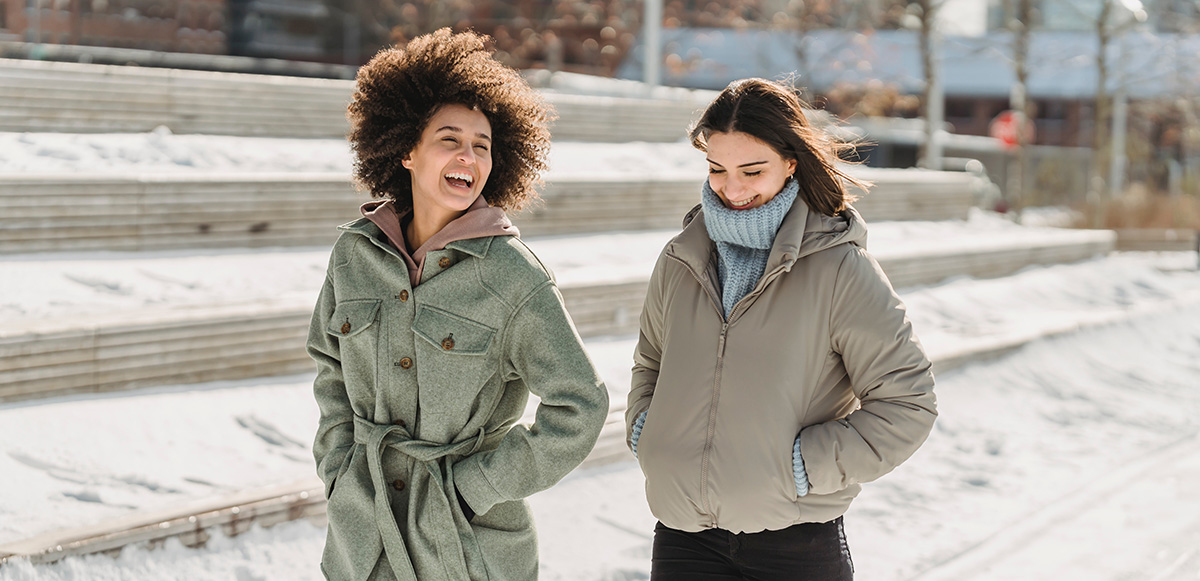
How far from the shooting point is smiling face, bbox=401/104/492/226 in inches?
97.0

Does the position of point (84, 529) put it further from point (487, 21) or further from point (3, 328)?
point (487, 21)

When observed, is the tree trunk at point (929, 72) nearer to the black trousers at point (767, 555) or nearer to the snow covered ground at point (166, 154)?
the snow covered ground at point (166, 154)

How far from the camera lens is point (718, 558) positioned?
101 inches

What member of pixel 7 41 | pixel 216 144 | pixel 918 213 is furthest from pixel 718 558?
pixel 918 213

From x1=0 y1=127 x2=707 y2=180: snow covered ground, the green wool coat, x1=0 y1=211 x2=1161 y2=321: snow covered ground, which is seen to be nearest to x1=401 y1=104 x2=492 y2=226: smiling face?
the green wool coat

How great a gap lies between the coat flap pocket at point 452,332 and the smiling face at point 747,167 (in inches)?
24.6

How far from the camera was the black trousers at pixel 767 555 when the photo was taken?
8.18ft

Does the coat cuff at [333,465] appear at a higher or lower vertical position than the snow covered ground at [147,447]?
higher

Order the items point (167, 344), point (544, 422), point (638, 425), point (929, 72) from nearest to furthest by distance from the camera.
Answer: point (544, 422), point (638, 425), point (167, 344), point (929, 72)

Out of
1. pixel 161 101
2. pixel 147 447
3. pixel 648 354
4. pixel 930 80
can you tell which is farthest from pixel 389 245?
pixel 930 80

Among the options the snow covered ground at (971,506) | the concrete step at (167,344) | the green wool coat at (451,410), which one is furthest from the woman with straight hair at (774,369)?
the concrete step at (167,344)

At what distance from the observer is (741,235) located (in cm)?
254

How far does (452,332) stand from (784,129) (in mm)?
848

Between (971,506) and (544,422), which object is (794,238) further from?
(971,506)
